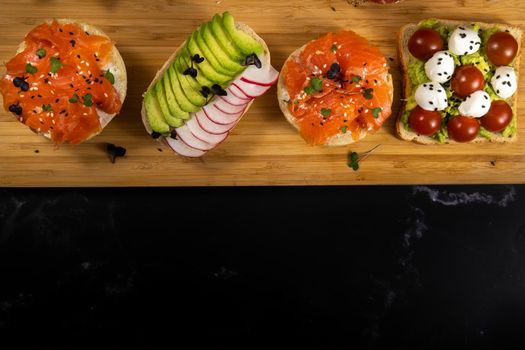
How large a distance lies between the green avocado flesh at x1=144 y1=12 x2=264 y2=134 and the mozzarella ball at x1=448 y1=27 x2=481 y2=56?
150cm

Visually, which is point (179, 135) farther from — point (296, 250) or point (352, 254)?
point (352, 254)

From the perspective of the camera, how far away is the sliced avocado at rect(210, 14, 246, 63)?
441cm

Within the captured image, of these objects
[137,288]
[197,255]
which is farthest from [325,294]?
[137,288]

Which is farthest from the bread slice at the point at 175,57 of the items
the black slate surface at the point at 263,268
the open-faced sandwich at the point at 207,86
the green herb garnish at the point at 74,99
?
the black slate surface at the point at 263,268

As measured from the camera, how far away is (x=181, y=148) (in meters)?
4.75

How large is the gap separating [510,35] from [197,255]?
9.89ft

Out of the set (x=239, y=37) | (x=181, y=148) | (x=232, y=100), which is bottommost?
(x=181, y=148)

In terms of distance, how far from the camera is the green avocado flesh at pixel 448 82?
4840 millimetres

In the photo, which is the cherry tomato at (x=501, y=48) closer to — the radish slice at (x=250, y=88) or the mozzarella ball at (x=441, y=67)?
the mozzarella ball at (x=441, y=67)

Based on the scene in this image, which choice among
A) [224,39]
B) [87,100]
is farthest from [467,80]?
[87,100]

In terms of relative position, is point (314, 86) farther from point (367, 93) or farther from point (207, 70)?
point (207, 70)

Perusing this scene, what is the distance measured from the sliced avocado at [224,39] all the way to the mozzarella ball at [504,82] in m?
2.01

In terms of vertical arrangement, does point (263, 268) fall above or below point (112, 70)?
below

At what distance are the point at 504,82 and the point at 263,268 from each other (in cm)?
239
